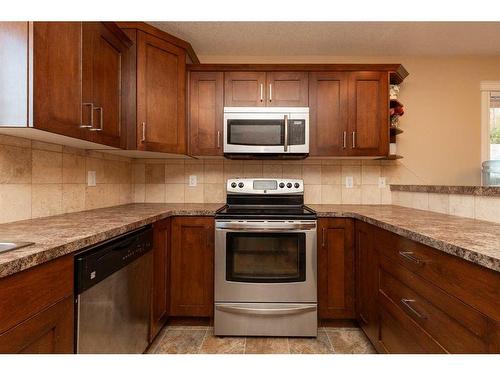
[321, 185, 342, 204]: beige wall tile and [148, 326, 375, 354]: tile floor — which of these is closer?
[148, 326, 375, 354]: tile floor

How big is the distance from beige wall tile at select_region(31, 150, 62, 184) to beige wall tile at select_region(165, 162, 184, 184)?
1.02m

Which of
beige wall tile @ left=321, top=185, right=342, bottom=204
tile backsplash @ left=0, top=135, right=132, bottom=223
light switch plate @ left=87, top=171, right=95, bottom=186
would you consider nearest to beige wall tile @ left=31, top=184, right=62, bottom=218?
tile backsplash @ left=0, top=135, right=132, bottom=223

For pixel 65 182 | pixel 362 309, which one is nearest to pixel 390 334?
pixel 362 309

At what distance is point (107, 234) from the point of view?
114cm

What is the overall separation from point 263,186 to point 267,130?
0.49m

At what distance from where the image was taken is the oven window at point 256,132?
219cm

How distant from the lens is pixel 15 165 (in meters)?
1.33

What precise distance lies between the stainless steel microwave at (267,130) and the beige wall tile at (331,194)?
55 cm

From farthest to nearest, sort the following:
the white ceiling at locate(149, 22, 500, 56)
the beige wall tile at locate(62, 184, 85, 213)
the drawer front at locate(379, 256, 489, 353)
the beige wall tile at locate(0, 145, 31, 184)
A: the white ceiling at locate(149, 22, 500, 56), the beige wall tile at locate(62, 184, 85, 213), the beige wall tile at locate(0, 145, 31, 184), the drawer front at locate(379, 256, 489, 353)

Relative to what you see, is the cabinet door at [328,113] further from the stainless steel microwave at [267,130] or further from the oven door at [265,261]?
the oven door at [265,261]

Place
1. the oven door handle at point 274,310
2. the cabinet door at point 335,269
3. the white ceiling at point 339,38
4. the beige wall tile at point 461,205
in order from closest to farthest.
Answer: the beige wall tile at point 461,205 < the oven door handle at point 274,310 < the cabinet door at point 335,269 < the white ceiling at point 339,38

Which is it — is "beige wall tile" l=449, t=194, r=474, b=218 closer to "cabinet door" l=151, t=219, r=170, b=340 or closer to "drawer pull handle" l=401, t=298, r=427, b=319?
"drawer pull handle" l=401, t=298, r=427, b=319

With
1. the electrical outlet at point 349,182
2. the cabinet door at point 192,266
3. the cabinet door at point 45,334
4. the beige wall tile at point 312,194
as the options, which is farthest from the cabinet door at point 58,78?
the electrical outlet at point 349,182

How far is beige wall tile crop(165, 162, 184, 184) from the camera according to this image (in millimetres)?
2578
